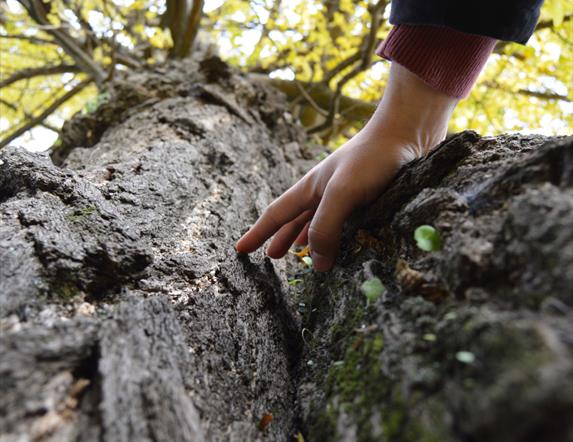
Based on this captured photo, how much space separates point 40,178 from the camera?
4.44ft

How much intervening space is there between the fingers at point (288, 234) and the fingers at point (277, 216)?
0.06m

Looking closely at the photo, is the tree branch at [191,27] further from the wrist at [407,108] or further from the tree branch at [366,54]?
the wrist at [407,108]

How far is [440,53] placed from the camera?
1312mm

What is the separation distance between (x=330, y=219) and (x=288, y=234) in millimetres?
301

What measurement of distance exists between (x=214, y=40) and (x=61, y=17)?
2217mm

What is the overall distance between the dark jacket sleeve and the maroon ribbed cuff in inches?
5.7

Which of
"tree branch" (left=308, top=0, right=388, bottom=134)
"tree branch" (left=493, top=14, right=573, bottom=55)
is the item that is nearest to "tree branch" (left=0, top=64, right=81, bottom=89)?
"tree branch" (left=308, top=0, right=388, bottom=134)

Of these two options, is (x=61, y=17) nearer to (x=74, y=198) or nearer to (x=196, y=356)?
(x=74, y=198)

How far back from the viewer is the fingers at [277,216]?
154cm

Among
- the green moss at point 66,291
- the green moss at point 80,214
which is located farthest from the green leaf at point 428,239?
the green moss at point 80,214

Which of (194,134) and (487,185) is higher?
(194,134)

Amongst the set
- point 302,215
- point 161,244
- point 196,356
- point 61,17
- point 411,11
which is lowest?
point 302,215

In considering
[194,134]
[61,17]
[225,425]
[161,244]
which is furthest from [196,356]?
[61,17]

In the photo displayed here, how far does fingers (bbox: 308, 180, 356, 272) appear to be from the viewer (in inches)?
52.8
